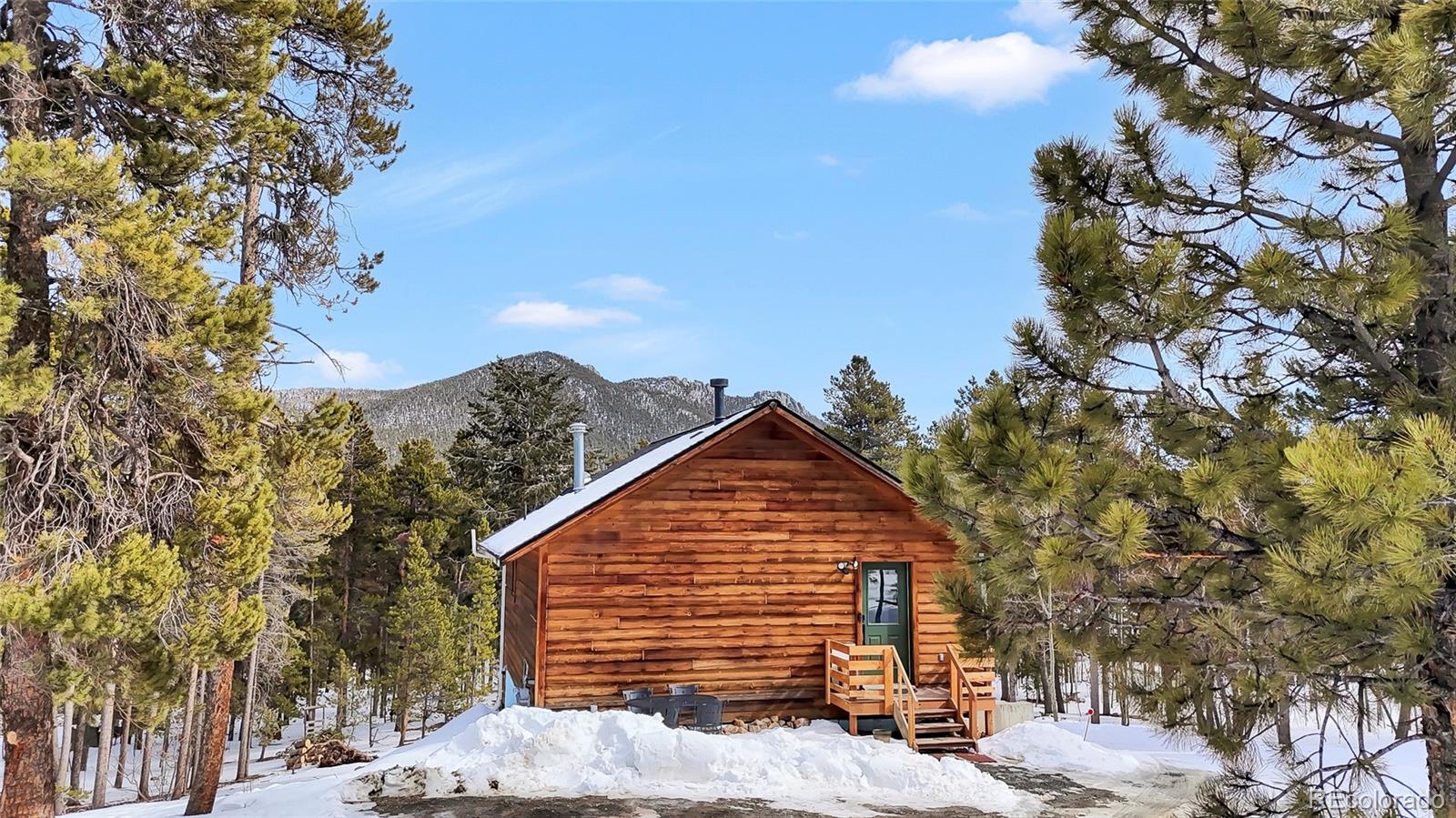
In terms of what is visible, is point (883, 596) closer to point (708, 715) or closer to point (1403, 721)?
point (708, 715)

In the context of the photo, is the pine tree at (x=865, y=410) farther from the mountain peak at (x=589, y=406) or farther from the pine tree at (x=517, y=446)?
the mountain peak at (x=589, y=406)

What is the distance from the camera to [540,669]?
13.7m

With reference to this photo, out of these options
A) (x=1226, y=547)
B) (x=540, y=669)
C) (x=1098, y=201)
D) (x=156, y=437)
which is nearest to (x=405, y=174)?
(x=156, y=437)

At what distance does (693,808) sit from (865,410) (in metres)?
29.5

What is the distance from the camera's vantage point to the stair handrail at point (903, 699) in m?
13.1

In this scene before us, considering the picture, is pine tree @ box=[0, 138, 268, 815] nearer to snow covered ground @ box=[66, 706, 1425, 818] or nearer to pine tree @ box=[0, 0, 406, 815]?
→ pine tree @ box=[0, 0, 406, 815]

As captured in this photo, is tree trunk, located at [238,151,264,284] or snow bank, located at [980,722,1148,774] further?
tree trunk, located at [238,151,264,284]

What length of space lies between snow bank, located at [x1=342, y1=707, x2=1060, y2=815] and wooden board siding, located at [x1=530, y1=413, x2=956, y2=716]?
207cm

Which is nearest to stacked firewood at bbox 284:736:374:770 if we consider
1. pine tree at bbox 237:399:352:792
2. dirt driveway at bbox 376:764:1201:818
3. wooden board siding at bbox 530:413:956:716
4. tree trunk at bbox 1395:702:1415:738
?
pine tree at bbox 237:399:352:792

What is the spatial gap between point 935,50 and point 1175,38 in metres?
13.3

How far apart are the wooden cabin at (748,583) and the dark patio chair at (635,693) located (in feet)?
0.40

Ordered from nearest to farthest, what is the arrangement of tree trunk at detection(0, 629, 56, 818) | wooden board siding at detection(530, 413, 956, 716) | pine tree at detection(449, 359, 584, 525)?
tree trunk at detection(0, 629, 56, 818)
wooden board siding at detection(530, 413, 956, 716)
pine tree at detection(449, 359, 584, 525)

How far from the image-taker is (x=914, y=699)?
43.1ft

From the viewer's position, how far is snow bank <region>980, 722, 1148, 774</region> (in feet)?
43.1
